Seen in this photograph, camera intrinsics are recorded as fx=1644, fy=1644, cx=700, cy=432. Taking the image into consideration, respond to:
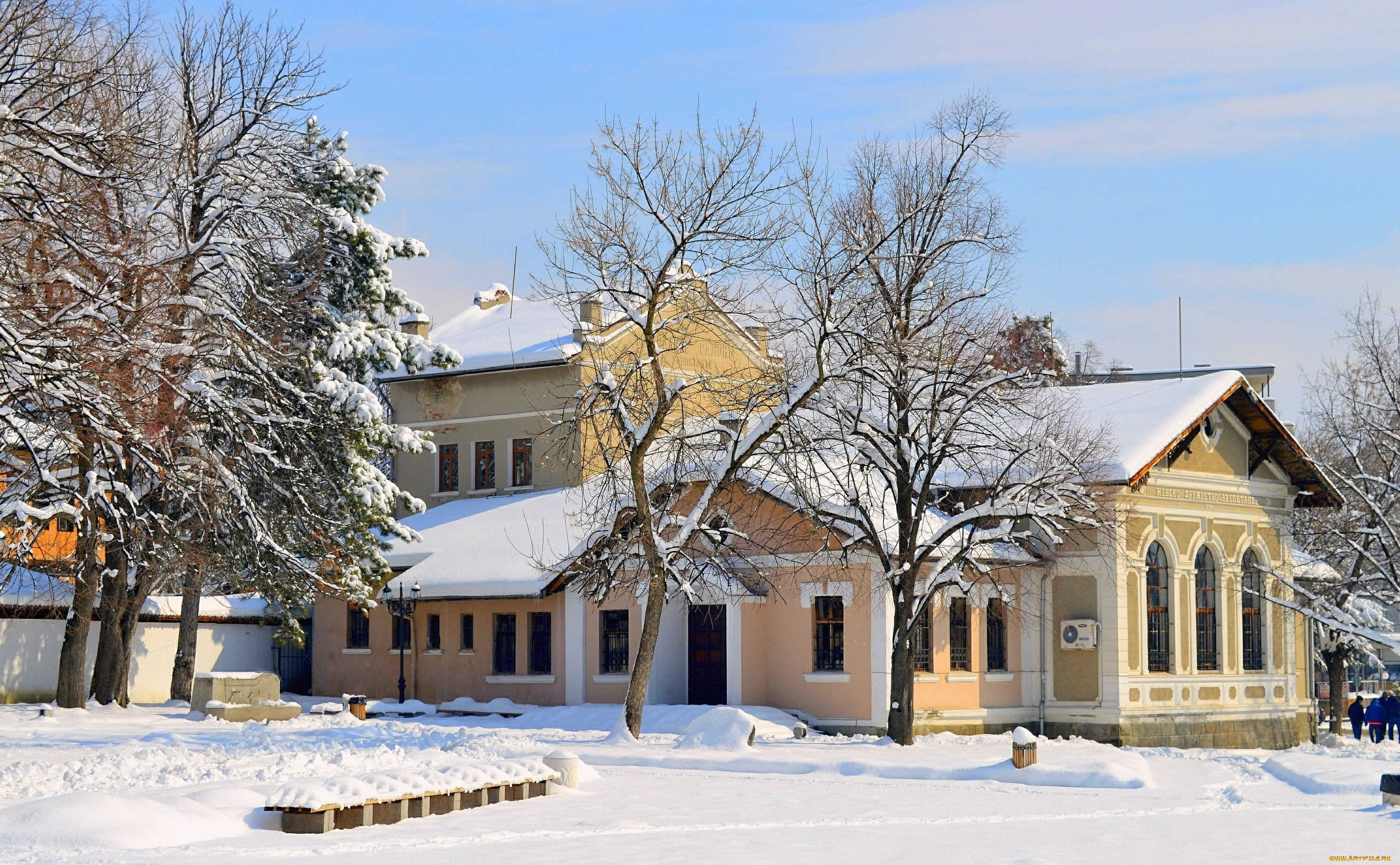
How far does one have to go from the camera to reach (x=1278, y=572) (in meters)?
37.3

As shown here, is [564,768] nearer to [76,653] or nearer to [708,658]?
[708,658]

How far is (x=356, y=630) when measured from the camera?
40.0 meters

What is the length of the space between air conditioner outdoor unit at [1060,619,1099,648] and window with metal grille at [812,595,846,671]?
4.80m

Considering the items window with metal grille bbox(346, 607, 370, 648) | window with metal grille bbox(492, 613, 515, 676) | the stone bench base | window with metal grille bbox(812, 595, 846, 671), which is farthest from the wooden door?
the stone bench base

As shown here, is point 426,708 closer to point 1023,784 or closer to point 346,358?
point 346,358

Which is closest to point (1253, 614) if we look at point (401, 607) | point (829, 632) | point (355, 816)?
point (829, 632)

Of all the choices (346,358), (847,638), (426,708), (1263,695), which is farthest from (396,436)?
(1263,695)

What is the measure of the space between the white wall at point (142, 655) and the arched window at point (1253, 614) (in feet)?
79.4

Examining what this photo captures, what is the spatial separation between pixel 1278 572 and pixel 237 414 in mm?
23204

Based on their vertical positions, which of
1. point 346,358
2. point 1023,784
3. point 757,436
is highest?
point 346,358

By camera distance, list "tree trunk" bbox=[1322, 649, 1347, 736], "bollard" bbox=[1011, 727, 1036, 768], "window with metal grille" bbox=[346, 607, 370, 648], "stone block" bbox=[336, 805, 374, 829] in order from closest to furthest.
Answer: "stone block" bbox=[336, 805, 374, 829] < "bollard" bbox=[1011, 727, 1036, 768] < "window with metal grille" bbox=[346, 607, 370, 648] < "tree trunk" bbox=[1322, 649, 1347, 736]

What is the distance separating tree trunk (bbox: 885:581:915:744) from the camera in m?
28.5

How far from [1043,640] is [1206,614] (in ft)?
13.7

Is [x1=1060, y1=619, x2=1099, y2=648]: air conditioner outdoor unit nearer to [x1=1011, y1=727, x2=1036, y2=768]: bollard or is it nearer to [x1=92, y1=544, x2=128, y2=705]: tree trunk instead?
[x1=1011, y1=727, x2=1036, y2=768]: bollard
